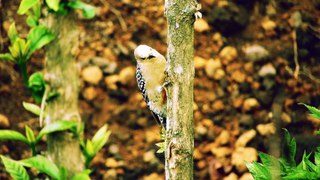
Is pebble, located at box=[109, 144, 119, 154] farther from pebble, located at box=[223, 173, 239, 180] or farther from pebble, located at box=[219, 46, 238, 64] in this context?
pebble, located at box=[219, 46, 238, 64]

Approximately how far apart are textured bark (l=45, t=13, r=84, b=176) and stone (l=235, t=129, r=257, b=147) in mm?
1020

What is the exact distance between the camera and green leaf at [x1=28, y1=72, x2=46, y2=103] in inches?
109

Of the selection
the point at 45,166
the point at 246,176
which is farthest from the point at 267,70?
the point at 45,166

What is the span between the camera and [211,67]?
3658 millimetres

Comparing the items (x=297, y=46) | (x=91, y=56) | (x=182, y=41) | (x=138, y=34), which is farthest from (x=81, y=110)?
(x=182, y=41)

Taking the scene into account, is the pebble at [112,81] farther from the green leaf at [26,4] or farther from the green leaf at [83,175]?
the green leaf at [26,4]

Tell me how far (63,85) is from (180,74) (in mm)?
1252

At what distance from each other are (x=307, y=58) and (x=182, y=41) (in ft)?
7.29

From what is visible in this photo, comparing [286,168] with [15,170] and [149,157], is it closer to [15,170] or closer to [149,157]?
[15,170]

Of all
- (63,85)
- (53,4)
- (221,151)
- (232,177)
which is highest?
(53,4)

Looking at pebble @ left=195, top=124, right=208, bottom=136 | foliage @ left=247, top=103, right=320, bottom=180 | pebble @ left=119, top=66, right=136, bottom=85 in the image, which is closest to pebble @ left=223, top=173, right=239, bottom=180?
pebble @ left=195, top=124, right=208, bottom=136

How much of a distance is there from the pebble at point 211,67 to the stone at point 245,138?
0.42m

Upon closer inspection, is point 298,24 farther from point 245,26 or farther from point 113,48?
point 113,48

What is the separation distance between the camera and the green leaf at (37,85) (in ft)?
9.10
